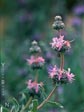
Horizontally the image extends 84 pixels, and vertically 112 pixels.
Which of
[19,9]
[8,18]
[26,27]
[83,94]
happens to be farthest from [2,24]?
[83,94]

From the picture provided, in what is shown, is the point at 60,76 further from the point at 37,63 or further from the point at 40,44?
the point at 40,44

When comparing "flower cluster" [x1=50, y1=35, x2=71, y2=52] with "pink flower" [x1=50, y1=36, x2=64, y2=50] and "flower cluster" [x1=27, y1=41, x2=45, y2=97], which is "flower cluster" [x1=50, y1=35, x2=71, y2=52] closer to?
"pink flower" [x1=50, y1=36, x2=64, y2=50]

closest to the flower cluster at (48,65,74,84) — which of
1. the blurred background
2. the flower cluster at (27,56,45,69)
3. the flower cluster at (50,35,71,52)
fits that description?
the flower cluster at (50,35,71,52)

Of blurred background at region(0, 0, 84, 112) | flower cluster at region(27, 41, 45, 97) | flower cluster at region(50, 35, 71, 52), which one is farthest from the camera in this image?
blurred background at region(0, 0, 84, 112)

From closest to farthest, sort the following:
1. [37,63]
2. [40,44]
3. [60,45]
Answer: [60,45] < [37,63] < [40,44]

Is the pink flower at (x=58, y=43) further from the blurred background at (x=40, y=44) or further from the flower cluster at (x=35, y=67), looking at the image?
the blurred background at (x=40, y=44)

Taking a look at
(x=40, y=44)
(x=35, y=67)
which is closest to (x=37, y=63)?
(x=35, y=67)

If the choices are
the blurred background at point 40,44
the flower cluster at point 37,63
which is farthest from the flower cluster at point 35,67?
the blurred background at point 40,44

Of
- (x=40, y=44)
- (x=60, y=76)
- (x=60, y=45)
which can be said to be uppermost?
(x=40, y=44)
